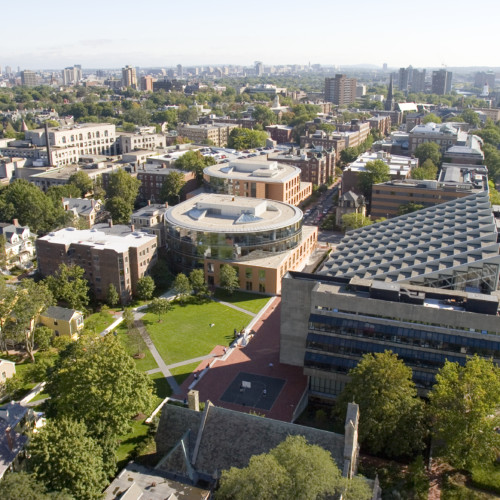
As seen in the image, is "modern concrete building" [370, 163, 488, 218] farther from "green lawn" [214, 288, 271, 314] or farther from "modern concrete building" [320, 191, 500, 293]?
"green lawn" [214, 288, 271, 314]

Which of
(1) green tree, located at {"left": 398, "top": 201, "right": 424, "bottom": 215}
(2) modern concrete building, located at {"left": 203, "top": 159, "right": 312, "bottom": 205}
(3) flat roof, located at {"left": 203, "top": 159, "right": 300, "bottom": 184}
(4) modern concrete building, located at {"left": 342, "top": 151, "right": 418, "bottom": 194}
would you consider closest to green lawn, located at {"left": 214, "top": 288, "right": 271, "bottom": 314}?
(2) modern concrete building, located at {"left": 203, "top": 159, "right": 312, "bottom": 205}

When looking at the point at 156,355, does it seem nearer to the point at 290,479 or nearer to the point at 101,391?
the point at 101,391

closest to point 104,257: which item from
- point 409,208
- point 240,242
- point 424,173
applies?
point 240,242

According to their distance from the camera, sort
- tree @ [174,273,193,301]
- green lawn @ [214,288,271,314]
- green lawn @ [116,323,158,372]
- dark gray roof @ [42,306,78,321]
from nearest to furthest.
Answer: green lawn @ [116,323,158,372] → dark gray roof @ [42,306,78,321] → tree @ [174,273,193,301] → green lawn @ [214,288,271,314]

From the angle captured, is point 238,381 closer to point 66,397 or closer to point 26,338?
point 66,397

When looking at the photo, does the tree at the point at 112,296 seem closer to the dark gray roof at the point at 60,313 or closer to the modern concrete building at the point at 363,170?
the dark gray roof at the point at 60,313

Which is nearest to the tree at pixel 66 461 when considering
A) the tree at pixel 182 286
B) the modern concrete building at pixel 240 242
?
the tree at pixel 182 286
